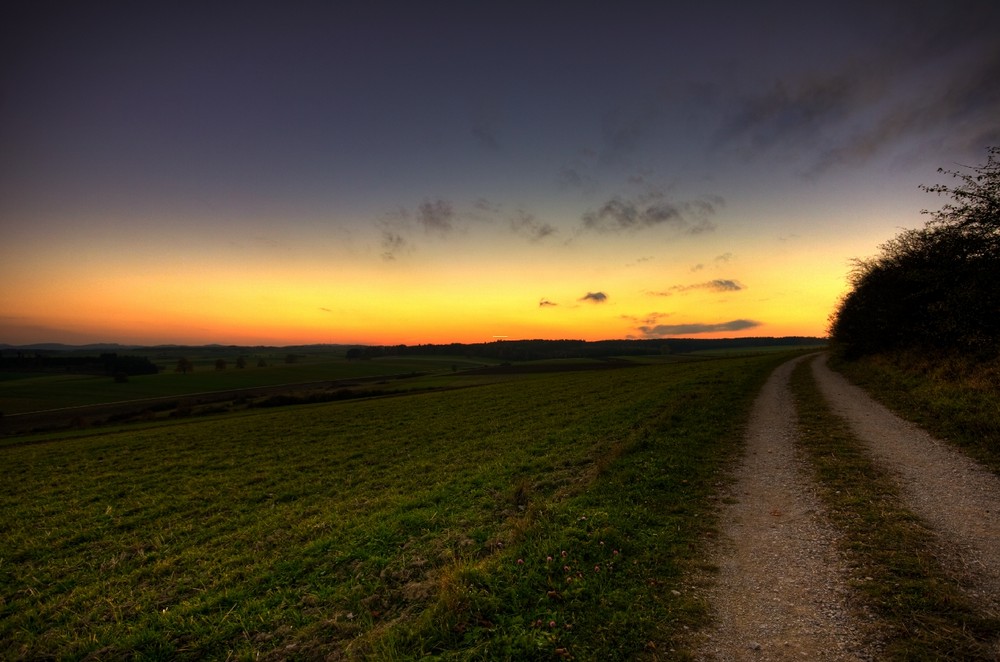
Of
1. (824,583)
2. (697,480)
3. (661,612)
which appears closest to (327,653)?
(661,612)

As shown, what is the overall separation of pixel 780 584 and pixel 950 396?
61.3 feet

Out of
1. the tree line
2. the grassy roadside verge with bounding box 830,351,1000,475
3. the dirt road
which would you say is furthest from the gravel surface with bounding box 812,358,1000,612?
the tree line

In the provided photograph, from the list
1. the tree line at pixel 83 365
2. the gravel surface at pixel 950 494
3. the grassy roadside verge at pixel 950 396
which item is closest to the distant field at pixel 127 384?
the tree line at pixel 83 365

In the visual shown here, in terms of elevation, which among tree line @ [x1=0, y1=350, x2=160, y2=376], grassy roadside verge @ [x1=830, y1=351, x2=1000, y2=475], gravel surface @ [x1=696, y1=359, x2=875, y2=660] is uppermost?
grassy roadside verge @ [x1=830, y1=351, x2=1000, y2=475]

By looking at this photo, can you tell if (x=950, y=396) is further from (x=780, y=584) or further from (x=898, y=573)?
(x=780, y=584)

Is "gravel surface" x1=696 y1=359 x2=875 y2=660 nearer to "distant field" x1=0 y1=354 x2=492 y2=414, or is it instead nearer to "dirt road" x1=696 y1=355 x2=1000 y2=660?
"dirt road" x1=696 y1=355 x2=1000 y2=660

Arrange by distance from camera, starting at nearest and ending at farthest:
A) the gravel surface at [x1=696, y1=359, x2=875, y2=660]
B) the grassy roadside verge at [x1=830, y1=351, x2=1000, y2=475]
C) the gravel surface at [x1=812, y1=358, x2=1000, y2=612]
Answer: the gravel surface at [x1=696, y1=359, x2=875, y2=660] < the gravel surface at [x1=812, y1=358, x2=1000, y2=612] < the grassy roadside verge at [x1=830, y1=351, x2=1000, y2=475]

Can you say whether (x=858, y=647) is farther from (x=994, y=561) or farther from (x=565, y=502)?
(x=565, y=502)

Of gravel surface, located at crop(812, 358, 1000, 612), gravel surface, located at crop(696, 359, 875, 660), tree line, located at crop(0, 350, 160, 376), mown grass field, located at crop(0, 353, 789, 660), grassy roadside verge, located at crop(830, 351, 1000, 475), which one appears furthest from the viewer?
tree line, located at crop(0, 350, 160, 376)

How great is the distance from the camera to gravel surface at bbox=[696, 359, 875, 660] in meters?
4.88

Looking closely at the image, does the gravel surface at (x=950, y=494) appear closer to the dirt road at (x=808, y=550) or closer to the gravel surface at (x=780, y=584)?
the dirt road at (x=808, y=550)

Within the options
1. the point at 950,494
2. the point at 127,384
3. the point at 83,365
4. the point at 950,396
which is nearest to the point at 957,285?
the point at 950,396

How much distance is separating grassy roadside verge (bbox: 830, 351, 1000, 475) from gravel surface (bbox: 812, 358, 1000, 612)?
2.16 ft

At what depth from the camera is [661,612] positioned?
558cm
